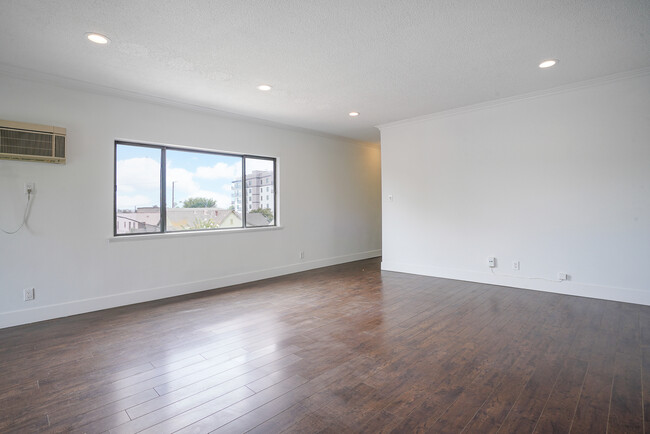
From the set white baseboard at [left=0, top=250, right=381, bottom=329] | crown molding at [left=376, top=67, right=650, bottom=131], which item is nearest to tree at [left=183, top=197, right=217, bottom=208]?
white baseboard at [left=0, top=250, right=381, bottom=329]

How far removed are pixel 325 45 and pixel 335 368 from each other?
273 cm

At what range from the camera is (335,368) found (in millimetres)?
2424

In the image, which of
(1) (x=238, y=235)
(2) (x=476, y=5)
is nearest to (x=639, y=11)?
(2) (x=476, y=5)

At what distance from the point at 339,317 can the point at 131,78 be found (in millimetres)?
3486

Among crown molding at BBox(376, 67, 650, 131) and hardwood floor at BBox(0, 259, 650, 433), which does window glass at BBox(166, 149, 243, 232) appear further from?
crown molding at BBox(376, 67, 650, 131)

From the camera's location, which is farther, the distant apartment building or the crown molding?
the distant apartment building

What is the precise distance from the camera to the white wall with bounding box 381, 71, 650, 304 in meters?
3.83

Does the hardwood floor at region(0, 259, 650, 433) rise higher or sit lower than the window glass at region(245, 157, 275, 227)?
lower

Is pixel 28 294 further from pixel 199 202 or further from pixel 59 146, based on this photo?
pixel 199 202

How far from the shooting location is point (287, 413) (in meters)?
1.90

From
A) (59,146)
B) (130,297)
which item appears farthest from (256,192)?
(59,146)

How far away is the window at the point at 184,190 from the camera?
166 inches

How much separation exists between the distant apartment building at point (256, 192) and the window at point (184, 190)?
0.02m

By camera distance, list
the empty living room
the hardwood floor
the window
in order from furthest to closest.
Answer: the window
the empty living room
the hardwood floor
